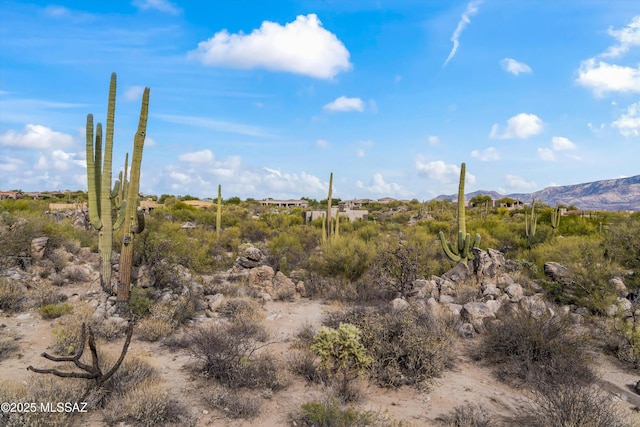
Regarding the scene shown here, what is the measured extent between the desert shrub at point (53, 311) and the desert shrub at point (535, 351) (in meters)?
9.22

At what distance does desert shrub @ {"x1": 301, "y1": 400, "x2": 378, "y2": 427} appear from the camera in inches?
199

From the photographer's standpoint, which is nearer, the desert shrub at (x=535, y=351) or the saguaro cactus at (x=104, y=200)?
the desert shrub at (x=535, y=351)

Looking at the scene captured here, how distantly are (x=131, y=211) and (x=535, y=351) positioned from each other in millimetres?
9290

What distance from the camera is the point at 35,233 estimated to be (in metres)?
13.7

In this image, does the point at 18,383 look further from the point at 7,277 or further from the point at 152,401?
the point at 7,277

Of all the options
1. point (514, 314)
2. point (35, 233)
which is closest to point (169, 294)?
point (35, 233)

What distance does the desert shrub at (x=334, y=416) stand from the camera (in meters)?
5.05

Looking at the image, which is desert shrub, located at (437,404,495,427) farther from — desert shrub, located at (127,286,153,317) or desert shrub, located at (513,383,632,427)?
desert shrub, located at (127,286,153,317)

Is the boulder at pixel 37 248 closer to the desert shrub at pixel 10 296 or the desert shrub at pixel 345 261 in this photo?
the desert shrub at pixel 10 296

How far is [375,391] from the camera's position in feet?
21.1

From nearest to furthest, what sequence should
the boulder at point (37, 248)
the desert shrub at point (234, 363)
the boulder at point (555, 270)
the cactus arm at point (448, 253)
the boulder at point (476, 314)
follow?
1. the desert shrub at point (234, 363)
2. the boulder at point (476, 314)
3. the boulder at point (555, 270)
4. the boulder at point (37, 248)
5. the cactus arm at point (448, 253)

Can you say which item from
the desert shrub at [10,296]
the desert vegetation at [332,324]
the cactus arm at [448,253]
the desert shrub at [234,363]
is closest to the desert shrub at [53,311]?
the desert vegetation at [332,324]

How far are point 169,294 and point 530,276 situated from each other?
1155cm

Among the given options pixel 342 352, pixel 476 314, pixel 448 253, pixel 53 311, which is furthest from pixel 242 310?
pixel 448 253
